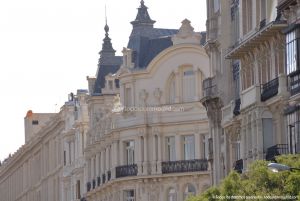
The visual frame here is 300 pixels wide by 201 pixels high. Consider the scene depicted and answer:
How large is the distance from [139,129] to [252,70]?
35915 millimetres

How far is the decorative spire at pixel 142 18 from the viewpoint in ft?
416

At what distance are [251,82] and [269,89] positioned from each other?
5.41m

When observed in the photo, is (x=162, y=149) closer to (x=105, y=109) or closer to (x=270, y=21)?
(x=105, y=109)

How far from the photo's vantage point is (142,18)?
418ft

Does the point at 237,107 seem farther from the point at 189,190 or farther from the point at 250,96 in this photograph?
the point at 189,190

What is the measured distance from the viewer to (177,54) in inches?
4707

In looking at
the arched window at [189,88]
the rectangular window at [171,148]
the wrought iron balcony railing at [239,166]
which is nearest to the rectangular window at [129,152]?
the rectangular window at [171,148]

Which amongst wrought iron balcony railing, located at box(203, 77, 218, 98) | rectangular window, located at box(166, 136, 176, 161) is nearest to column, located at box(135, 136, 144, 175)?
rectangular window, located at box(166, 136, 176, 161)

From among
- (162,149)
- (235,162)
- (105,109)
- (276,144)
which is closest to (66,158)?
(105,109)

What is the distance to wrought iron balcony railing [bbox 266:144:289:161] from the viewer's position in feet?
261

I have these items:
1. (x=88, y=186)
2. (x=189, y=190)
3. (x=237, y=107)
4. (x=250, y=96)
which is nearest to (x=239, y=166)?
(x=237, y=107)

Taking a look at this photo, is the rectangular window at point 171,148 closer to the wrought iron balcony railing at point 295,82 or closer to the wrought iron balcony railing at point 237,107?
the wrought iron balcony railing at point 237,107

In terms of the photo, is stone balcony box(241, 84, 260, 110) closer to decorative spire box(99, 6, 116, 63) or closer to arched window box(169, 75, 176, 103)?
arched window box(169, 75, 176, 103)

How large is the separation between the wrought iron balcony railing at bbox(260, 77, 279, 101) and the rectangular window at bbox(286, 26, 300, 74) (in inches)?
108
